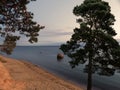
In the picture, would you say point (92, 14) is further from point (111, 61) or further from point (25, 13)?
point (25, 13)

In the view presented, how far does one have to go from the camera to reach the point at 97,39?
2812 centimetres

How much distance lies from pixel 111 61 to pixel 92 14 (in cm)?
574

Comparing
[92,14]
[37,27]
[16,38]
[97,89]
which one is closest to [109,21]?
[92,14]

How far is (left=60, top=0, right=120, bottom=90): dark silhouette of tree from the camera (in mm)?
27828

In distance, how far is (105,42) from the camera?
28.0 metres

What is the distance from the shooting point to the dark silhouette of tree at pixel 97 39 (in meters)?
27.8

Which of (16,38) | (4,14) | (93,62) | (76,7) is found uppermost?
(76,7)

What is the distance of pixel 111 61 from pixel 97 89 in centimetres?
1618

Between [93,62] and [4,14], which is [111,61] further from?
[4,14]

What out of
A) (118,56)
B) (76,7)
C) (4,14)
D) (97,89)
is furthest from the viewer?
(97,89)

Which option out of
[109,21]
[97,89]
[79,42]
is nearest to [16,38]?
[79,42]

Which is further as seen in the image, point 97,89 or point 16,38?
point 97,89

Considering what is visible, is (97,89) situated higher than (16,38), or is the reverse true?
(16,38)

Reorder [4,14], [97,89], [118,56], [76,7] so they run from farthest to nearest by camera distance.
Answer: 1. [97,89]
2. [76,7]
3. [118,56]
4. [4,14]
